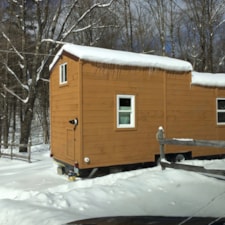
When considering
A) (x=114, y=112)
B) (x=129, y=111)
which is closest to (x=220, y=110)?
(x=129, y=111)

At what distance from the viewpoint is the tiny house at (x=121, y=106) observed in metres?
11.1

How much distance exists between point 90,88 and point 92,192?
5537 millimetres

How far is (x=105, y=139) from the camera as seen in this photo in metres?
11.3

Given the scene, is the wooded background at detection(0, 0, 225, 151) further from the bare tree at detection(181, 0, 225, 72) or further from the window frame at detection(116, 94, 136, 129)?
the window frame at detection(116, 94, 136, 129)

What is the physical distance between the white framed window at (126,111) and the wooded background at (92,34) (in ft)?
33.8

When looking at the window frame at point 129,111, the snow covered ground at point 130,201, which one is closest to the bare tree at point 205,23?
the window frame at point 129,111

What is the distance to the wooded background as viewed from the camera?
22.3m

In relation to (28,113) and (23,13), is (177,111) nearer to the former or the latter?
(28,113)

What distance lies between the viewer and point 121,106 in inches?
465

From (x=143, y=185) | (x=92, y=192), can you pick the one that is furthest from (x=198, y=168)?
(x=92, y=192)

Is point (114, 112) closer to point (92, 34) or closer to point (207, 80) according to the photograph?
point (207, 80)

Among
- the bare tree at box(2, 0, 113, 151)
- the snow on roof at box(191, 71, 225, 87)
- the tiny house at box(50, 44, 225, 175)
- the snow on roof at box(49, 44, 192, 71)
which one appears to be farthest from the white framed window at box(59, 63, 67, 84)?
the bare tree at box(2, 0, 113, 151)

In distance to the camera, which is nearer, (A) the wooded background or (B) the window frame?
(B) the window frame

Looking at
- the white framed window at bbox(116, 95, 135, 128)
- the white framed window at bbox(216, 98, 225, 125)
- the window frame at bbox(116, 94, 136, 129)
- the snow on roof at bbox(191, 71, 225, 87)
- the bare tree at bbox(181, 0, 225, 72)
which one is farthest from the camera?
the bare tree at bbox(181, 0, 225, 72)
